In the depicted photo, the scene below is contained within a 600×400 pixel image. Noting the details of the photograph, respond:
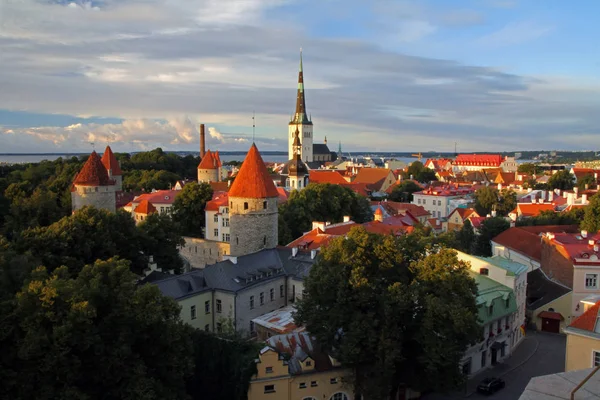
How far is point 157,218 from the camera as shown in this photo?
102ft

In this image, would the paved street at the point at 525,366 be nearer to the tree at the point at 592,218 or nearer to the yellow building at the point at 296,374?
the yellow building at the point at 296,374

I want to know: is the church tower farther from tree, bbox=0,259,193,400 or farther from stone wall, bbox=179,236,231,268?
tree, bbox=0,259,193,400

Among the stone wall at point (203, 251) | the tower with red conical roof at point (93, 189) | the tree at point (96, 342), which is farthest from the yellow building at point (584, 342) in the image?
the tower with red conical roof at point (93, 189)

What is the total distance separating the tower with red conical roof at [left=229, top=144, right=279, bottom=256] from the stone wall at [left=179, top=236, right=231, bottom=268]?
5.48m

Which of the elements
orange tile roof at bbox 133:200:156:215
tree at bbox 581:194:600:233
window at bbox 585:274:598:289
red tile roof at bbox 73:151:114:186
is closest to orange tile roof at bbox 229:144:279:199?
red tile roof at bbox 73:151:114:186

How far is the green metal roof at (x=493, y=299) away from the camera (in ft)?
73.1

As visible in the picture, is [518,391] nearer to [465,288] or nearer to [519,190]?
[465,288]

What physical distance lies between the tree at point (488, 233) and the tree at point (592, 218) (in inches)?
196

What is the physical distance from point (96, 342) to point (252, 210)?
15955mm

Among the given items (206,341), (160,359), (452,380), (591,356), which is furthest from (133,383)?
(591,356)

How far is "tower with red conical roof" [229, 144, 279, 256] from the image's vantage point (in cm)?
2995

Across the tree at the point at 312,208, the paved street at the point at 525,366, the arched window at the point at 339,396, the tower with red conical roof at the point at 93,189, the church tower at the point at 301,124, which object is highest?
the church tower at the point at 301,124

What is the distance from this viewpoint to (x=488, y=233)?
37.8 m

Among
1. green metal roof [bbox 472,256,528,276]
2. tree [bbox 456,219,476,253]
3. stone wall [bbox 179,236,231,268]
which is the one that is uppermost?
green metal roof [bbox 472,256,528,276]
